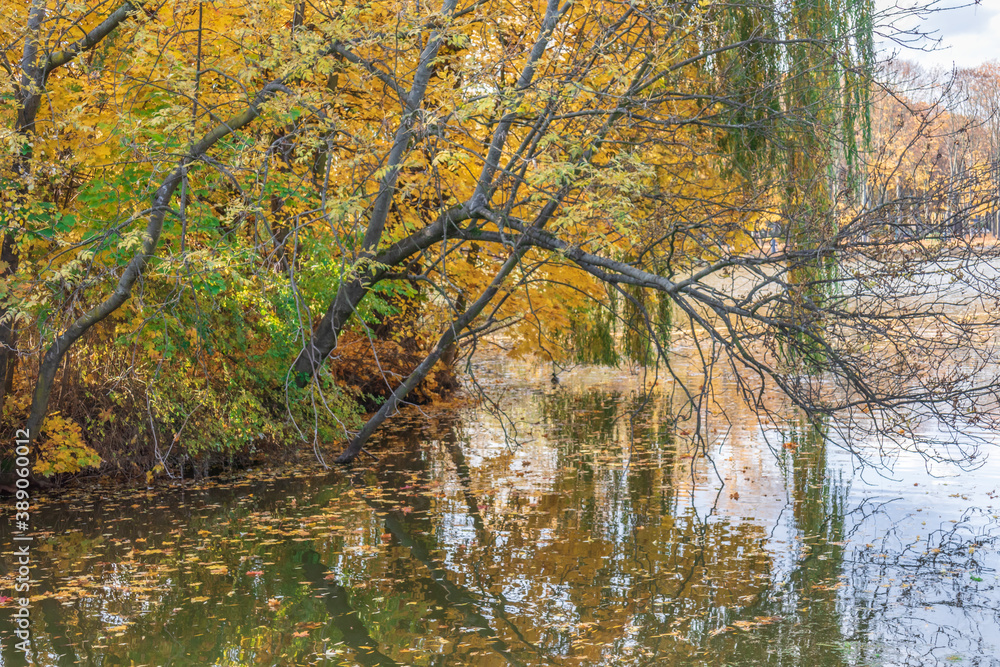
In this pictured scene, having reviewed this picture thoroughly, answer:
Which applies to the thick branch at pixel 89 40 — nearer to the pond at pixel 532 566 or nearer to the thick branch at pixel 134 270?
the thick branch at pixel 134 270

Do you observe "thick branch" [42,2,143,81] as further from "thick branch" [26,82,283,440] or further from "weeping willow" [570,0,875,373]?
"weeping willow" [570,0,875,373]

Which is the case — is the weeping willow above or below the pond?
above

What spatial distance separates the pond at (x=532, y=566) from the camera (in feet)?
23.5

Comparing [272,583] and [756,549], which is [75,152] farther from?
[756,549]

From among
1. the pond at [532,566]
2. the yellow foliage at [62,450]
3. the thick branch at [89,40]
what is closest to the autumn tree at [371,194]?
the thick branch at [89,40]

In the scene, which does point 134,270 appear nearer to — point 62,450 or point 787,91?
point 62,450

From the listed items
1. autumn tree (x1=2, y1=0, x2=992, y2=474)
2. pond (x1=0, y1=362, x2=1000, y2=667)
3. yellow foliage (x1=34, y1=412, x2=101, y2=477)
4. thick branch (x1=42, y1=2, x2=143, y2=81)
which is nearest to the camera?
pond (x1=0, y1=362, x2=1000, y2=667)

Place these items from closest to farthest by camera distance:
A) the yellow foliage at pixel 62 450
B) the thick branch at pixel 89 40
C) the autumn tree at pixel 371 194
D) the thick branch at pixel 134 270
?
the autumn tree at pixel 371 194, the thick branch at pixel 134 270, the thick branch at pixel 89 40, the yellow foliage at pixel 62 450

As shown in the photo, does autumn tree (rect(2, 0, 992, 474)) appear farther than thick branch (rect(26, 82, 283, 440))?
No

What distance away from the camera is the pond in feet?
23.5

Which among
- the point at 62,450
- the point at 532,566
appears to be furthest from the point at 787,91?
the point at 62,450

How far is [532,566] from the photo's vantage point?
904 cm

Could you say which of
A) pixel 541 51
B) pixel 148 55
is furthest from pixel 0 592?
pixel 541 51

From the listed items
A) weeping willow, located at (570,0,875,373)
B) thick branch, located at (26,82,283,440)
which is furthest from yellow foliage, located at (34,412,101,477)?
weeping willow, located at (570,0,875,373)
